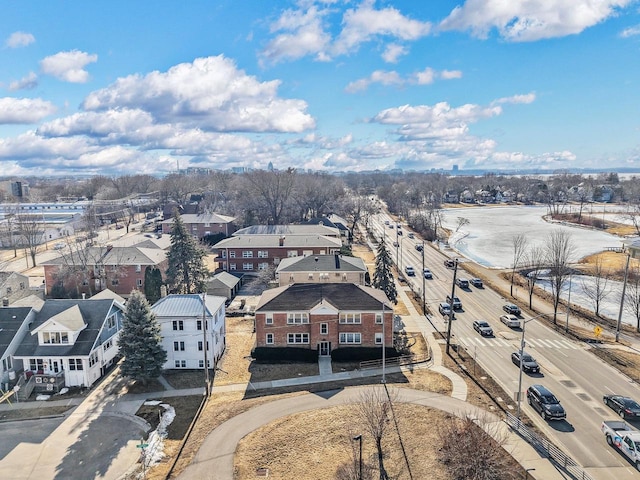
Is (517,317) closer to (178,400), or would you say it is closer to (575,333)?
(575,333)

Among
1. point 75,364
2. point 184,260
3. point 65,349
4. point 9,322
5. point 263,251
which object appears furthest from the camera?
point 263,251

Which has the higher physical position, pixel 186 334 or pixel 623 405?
pixel 186 334

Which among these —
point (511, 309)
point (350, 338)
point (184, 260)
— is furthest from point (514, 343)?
point (184, 260)

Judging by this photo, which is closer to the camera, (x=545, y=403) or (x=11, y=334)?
(x=545, y=403)

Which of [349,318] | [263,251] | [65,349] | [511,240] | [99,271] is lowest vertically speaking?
[511,240]

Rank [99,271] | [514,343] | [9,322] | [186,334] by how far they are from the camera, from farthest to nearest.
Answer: [99,271]
[514,343]
[186,334]
[9,322]

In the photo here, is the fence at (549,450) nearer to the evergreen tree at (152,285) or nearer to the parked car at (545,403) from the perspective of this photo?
the parked car at (545,403)

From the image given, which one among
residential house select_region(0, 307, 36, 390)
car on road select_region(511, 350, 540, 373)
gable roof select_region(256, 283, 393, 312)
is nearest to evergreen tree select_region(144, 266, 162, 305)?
residential house select_region(0, 307, 36, 390)

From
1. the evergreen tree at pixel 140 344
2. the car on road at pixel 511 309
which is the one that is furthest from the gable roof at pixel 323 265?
the evergreen tree at pixel 140 344

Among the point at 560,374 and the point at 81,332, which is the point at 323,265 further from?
the point at 560,374
